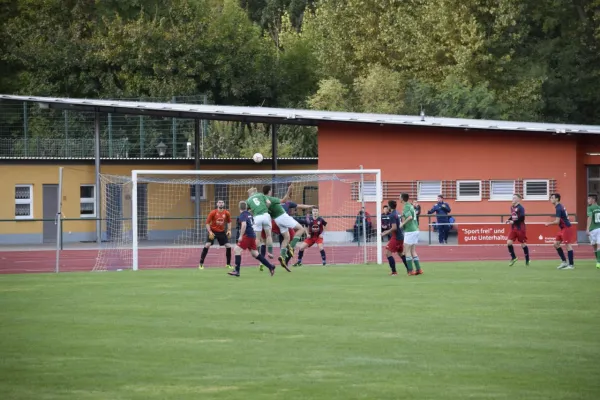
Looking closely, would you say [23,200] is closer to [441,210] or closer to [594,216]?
[441,210]

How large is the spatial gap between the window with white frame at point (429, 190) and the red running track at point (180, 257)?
16.6 ft

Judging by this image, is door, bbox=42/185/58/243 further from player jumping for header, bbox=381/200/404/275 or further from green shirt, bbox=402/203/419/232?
green shirt, bbox=402/203/419/232

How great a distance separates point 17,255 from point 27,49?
1177 inches

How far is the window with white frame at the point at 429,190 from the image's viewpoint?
4700 cm

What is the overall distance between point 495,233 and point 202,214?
45.7ft

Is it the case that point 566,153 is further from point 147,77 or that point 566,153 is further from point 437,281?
point 147,77

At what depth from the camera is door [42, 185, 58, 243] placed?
50844mm

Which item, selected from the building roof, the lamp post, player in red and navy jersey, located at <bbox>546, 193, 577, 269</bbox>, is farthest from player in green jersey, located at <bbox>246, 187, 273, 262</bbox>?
the lamp post

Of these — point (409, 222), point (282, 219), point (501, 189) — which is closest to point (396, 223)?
point (409, 222)

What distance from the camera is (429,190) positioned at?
47156mm

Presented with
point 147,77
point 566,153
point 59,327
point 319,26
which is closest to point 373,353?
point 59,327

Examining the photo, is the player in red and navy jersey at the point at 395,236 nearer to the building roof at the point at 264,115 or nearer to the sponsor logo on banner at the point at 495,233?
the sponsor logo on banner at the point at 495,233

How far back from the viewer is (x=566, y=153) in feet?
152

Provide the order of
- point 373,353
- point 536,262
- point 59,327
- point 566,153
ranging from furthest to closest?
point 566,153 < point 536,262 < point 59,327 < point 373,353
